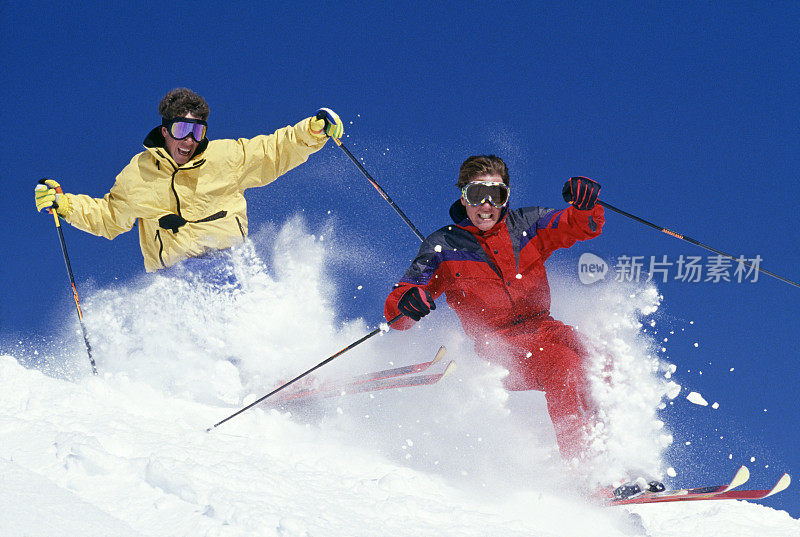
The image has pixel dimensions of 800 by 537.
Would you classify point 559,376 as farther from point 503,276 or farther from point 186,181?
point 186,181

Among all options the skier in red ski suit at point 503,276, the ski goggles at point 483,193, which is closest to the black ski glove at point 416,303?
the skier in red ski suit at point 503,276

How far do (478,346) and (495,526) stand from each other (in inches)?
59.7

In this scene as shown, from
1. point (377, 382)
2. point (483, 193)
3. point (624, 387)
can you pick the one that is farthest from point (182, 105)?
point (624, 387)

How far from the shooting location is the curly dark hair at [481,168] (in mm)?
4285

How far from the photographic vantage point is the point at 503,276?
4066 millimetres

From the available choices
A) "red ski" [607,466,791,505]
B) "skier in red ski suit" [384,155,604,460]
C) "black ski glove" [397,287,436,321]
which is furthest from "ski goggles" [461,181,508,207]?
"red ski" [607,466,791,505]

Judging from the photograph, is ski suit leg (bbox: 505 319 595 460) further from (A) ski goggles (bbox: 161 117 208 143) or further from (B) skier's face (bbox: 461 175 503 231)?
(A) ski goggles (bbox: 161 117 208 143)

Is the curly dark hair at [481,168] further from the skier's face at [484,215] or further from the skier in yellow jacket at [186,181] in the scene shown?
the skier in yellow jacket at [186,181]

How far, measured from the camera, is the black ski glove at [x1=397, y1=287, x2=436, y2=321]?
384cm

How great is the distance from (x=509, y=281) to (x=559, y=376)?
660 millimetres

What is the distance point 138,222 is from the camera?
540 cm

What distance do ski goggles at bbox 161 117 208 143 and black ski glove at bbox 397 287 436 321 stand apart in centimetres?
225

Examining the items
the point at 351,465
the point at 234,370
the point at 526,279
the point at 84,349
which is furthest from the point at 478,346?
the point at 84,349

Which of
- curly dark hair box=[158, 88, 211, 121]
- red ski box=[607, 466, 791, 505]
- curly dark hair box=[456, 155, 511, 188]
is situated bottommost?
red ski box=[607, 466, 791, 505]
